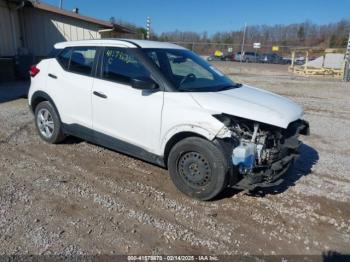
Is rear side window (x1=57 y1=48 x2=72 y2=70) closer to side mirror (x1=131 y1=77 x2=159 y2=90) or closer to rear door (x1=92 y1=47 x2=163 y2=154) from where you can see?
rear door (x1=92 y1=47 x2=163 y2=154)

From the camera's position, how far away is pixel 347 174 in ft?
15.9

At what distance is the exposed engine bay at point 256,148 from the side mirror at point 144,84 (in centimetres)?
91

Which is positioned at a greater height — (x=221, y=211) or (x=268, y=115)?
(x=268, y=115)

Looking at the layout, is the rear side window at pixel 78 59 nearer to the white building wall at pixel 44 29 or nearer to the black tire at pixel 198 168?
the black tire at pixel 198 168

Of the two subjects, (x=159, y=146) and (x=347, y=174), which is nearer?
(x=159, y=146)

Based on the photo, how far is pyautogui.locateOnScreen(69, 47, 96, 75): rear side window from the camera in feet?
15.4

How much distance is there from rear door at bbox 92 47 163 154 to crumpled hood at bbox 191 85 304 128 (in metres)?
0.63

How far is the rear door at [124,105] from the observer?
400 centimetres

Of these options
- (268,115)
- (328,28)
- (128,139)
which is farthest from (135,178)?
(328,28)

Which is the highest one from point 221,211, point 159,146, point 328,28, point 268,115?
point 328,28

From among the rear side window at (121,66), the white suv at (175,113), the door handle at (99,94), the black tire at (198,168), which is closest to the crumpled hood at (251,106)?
the white suv at (175,113)

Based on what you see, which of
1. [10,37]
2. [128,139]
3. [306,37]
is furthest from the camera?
[306,37]

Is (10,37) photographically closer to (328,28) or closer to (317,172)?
(317,172)

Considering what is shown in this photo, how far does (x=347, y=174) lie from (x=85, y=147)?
4.24m
